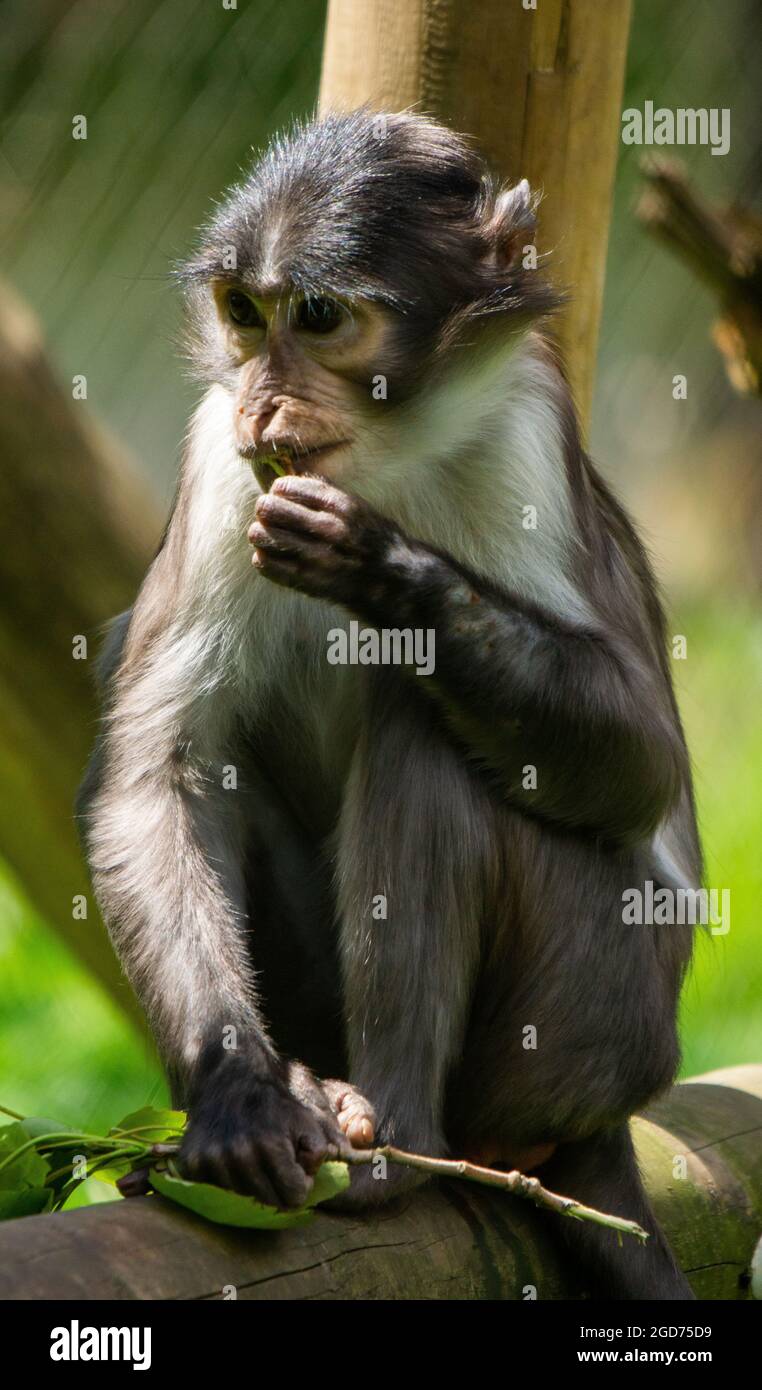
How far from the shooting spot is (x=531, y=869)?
470 cm

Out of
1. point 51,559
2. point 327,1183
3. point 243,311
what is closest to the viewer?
point 327,1183

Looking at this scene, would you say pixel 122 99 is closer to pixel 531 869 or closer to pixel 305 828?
pixel 305 828

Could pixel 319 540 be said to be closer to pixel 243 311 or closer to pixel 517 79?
pixel 243 311

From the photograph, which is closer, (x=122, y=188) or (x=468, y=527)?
(x=468, y=527)

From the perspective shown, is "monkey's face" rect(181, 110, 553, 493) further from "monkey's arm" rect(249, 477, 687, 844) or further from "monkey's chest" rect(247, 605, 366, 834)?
"monkey's chest" rect(247, 605, 366, 834)

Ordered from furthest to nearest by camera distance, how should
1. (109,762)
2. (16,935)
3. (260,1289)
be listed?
(16,935) < (109,762) < (260,1289)

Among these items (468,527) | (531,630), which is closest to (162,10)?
(468,527)

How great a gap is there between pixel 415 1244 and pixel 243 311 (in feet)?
8.97

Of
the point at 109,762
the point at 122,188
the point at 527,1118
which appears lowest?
the point at 527,1118

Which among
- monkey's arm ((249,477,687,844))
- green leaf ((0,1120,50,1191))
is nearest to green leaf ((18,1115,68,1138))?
green leaf ((0,1120,50,1191))

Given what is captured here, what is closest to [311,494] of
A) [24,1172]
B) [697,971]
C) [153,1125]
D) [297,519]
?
[297,519]

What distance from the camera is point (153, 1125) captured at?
4.54 m

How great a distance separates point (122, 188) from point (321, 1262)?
574 cm

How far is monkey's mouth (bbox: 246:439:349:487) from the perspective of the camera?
456 cm
